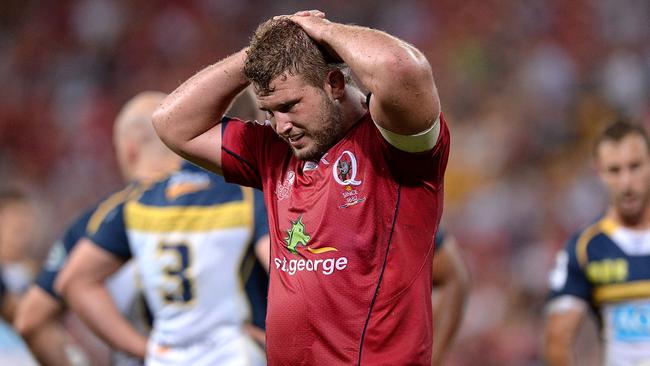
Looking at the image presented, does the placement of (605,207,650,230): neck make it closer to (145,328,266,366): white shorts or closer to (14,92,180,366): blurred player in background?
(145,328,266,366): white shorts

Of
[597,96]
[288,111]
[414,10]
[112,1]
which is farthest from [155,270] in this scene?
[112,1]

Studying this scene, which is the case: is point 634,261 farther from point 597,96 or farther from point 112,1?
point 112,1

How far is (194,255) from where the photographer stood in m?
4.54

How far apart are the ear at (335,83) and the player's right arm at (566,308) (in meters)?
2.98

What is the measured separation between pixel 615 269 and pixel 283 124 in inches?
120

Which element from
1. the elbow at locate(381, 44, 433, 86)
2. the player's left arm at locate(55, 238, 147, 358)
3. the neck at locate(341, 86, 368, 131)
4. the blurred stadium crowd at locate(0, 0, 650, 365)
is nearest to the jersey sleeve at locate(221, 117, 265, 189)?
the neck at locate(341, 86, 368, 131)

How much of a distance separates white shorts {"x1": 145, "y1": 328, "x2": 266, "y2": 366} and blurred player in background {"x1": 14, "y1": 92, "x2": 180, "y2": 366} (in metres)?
0.74

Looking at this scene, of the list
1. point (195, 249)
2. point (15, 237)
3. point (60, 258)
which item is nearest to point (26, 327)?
point (60, 258)

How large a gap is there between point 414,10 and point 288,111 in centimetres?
964

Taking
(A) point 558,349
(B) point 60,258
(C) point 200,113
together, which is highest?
(C) point 200,113

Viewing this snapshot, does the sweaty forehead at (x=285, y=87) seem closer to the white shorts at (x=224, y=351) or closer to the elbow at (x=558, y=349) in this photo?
the white shorts at (x=224, y=351)

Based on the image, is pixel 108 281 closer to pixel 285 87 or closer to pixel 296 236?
pixel 296 236

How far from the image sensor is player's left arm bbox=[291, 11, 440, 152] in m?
2.73

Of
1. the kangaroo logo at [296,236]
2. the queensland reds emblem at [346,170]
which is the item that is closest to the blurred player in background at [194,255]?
the kangaroo logo at [296,236]
